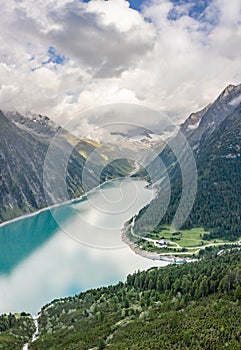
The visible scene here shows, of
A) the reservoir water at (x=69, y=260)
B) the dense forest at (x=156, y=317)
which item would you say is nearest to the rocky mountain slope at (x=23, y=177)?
the reservoir water at (x=69, y=260)

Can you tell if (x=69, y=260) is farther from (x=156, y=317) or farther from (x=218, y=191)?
(x=218, y=191)

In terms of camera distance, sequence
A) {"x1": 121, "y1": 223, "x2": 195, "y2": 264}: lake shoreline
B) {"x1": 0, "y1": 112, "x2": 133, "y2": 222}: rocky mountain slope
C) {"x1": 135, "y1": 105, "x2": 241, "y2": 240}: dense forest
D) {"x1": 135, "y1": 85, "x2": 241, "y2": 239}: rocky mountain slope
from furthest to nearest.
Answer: {"x1": 0, "y1": 112, "x2": 133, "y2": 222}: rocky mountain slope
{"x1": 135, "y1": 85, "x2": 241, "y2": 239}: rocky mountain slope
{"x1": 135, "y1": 105, "x2": 241, "y2": 240}: dense forest
{"x1": 121, "y1": 223, "x2": 195, "y2": 264}: lake shoreline

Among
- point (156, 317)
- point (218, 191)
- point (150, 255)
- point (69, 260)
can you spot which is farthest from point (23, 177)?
point (156, 317)

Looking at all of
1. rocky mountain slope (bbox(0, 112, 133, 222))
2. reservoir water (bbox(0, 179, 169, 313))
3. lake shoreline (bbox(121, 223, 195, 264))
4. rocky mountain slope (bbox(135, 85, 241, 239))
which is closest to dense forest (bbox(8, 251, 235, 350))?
reservoir water (bbox(0, 179, 169, 313))

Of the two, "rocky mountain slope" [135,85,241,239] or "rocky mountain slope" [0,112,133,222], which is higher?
"rocky mountain slope" [0,112,133,222]

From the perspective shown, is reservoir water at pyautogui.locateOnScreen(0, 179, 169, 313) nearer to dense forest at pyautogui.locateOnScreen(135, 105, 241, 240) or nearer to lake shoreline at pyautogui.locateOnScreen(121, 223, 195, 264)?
lake shoreline at pyautogui.locateOnScreen(121, 223, 195, 264)

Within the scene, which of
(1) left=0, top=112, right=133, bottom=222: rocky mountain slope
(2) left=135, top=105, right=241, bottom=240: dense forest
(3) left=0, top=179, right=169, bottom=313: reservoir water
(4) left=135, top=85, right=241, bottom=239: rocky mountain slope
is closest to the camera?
(3) left=0, top=179, right=169, bottom=313: reservoir water

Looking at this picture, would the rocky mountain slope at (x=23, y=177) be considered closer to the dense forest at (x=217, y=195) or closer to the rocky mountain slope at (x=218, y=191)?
the rocky mountain slope at (x=218, y=191)
